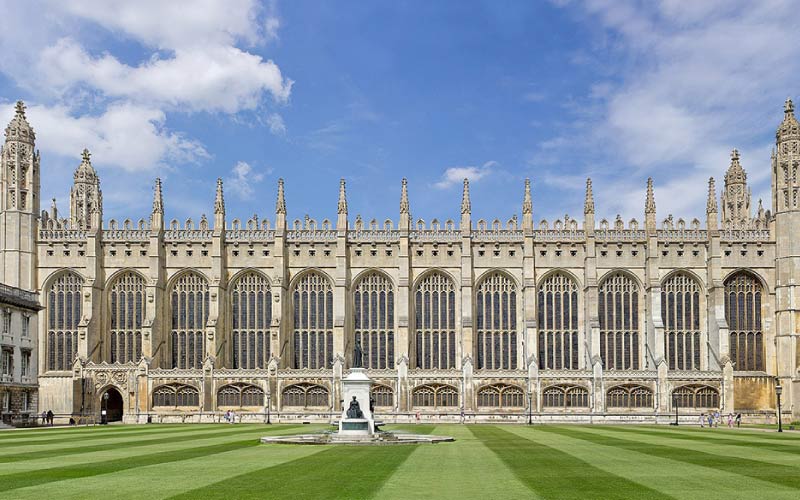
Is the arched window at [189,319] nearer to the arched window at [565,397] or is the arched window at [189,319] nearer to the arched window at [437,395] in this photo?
the arched window at [437,395]

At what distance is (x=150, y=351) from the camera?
224 feet

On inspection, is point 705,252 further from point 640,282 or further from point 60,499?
point 60,499

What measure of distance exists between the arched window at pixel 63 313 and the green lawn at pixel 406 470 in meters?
37.0

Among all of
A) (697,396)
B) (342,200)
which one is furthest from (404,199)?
(697,396)

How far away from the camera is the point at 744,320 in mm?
70000

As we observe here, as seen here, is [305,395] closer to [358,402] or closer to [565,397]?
[565,397]

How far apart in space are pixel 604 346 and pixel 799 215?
18.1 m

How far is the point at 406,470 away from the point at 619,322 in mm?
50029

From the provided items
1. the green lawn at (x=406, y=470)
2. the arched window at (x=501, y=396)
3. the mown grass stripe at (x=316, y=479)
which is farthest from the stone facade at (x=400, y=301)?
the mown grass stripe at (x=316, y=479)

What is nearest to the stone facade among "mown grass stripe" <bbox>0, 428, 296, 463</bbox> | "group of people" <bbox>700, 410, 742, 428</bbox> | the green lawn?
"group of people" <bbox>700, 410, 742, 428</bbox>

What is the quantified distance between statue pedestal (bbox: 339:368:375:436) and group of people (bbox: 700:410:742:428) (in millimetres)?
25773

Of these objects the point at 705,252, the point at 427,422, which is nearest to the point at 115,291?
the point at 427,422

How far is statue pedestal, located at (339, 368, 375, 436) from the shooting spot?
40.6 metres

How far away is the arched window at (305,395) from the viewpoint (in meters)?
66.8
